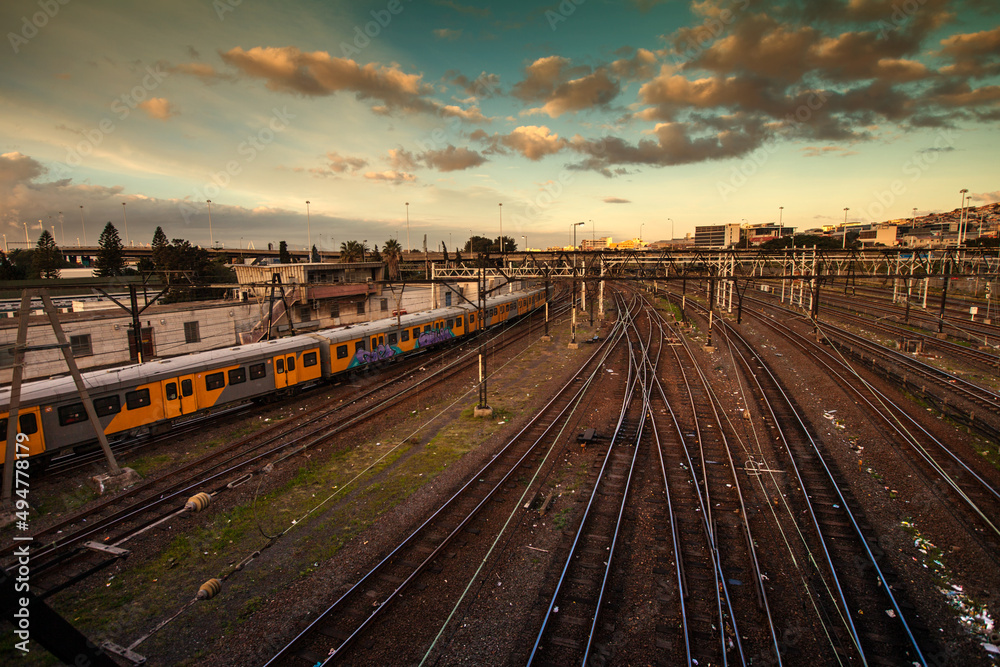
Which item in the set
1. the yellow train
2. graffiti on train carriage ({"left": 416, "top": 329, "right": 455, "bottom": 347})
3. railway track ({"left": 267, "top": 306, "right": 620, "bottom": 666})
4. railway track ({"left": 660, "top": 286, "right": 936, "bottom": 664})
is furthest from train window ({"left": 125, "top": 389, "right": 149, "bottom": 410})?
railway track ({"left": 660, "top": 286, "right": 936, "bottom": 664})

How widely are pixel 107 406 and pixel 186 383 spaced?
229 cm

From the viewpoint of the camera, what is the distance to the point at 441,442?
15.8 m

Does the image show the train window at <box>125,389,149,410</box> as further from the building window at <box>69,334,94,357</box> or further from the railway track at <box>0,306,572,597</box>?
the building window at <box>69,334,94,357</box>

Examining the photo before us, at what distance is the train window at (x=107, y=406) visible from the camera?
14.0m

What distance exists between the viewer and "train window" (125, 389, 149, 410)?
48.0 feet

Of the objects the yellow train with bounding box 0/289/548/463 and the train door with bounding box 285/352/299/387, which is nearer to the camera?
the yellow train with bounding box 0/289/548/463

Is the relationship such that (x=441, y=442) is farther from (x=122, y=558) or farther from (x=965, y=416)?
(x=965, y=416)

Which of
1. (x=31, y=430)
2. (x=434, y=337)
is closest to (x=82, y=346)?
(x=31, y=430)

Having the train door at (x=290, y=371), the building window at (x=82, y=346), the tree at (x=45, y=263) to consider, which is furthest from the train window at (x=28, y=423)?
the tree at (x=45, y=263)

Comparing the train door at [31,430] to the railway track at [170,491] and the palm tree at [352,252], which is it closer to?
the railway track at [170,491]

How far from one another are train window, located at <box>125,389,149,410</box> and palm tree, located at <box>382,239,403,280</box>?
4299cm

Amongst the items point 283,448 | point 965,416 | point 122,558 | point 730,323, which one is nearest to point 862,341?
point 730,323

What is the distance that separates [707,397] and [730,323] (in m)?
22.8

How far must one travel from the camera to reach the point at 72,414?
526 inches
